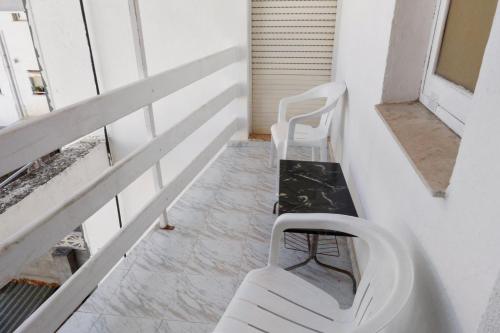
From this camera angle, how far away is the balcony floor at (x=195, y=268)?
1.67 meters

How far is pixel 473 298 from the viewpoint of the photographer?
2.31ft

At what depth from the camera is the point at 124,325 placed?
5.34 ft

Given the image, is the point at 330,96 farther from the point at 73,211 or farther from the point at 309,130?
the point at 73,211

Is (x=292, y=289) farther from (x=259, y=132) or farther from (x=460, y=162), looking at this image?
(x=259, y=132)

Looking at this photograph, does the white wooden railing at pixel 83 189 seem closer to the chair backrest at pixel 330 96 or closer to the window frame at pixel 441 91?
the chair backrest at pixel 330 96

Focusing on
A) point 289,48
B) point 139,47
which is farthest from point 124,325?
point 289,48

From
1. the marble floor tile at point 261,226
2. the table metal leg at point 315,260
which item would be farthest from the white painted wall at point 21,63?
the table metal leg at point 315,260

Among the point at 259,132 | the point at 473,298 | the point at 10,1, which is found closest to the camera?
the point at 473,298

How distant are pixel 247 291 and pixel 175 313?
699mm

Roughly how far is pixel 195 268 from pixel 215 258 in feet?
0.47

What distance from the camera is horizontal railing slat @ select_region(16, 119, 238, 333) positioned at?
1.28 m

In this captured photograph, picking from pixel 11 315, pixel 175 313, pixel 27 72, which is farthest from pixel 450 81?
pixel 27 72

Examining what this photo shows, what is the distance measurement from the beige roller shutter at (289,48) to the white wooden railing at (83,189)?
1536 millimetres

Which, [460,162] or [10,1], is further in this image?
[10,1]
